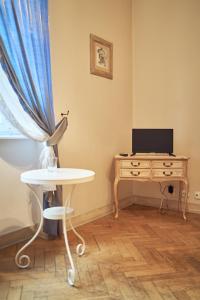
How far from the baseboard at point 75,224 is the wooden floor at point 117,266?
88mm

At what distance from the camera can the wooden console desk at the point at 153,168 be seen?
10.7 ft

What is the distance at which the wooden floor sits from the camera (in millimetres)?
1799

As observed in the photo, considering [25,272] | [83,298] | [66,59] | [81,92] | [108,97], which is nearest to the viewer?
[83,298]

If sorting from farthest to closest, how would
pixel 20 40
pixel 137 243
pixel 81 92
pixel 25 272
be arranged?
pixel 81 92, pixel 137 243, pixel 20 40, pixel 25 272

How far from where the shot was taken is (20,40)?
231 cm

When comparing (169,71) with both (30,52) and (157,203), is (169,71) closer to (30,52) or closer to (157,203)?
(157,203)

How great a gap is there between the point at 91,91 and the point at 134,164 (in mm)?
999

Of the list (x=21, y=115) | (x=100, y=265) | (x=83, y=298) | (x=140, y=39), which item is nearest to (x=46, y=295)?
(x=83, y=298)

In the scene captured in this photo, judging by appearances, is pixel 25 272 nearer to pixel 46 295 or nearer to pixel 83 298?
pixel 46 295

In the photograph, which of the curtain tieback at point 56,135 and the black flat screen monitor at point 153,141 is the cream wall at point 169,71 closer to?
the black flat screen monitor at point 153,141

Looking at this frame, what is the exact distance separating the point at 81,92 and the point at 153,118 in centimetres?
119

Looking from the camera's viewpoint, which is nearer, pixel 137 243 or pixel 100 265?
pixel 100 265

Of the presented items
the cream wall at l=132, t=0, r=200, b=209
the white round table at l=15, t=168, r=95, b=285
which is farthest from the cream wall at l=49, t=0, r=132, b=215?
the white round table at l=15, t=168, r=95, b=285

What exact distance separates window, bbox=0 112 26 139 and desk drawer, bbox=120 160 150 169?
1.29 meters
